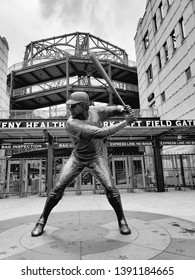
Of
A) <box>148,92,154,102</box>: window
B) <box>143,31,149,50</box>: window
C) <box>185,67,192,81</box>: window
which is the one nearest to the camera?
<box>185,67,192,81</box>: window

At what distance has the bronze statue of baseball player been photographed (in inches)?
132

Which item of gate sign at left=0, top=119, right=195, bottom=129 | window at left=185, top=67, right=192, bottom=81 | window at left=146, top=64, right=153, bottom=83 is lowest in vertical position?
gate sign at left=0, top=119, right=195, bottom=129

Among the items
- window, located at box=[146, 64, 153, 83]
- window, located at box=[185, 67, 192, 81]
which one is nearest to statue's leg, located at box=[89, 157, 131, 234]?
window, located at box=[185, 67, 192, 81]

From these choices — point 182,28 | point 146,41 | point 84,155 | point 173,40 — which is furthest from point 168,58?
point 84,155

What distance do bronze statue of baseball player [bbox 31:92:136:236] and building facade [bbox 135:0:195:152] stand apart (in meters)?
12.2

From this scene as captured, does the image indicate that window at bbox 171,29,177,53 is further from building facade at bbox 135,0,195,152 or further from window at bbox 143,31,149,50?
window at bbox 143,31,149,50

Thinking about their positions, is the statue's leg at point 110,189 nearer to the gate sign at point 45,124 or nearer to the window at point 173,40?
the gate sign at point 45,124

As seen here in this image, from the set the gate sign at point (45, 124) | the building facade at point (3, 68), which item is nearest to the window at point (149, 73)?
the gate sign at point (45, 124)

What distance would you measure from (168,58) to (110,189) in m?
17.3

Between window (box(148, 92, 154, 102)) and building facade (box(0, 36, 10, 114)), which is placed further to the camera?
window (box(148, 92, 154, 102))

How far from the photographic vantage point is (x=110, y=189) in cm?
349

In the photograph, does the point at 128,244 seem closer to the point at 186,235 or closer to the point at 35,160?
the point at 186,235

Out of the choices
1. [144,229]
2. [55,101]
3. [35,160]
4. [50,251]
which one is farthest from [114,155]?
[55,101]
